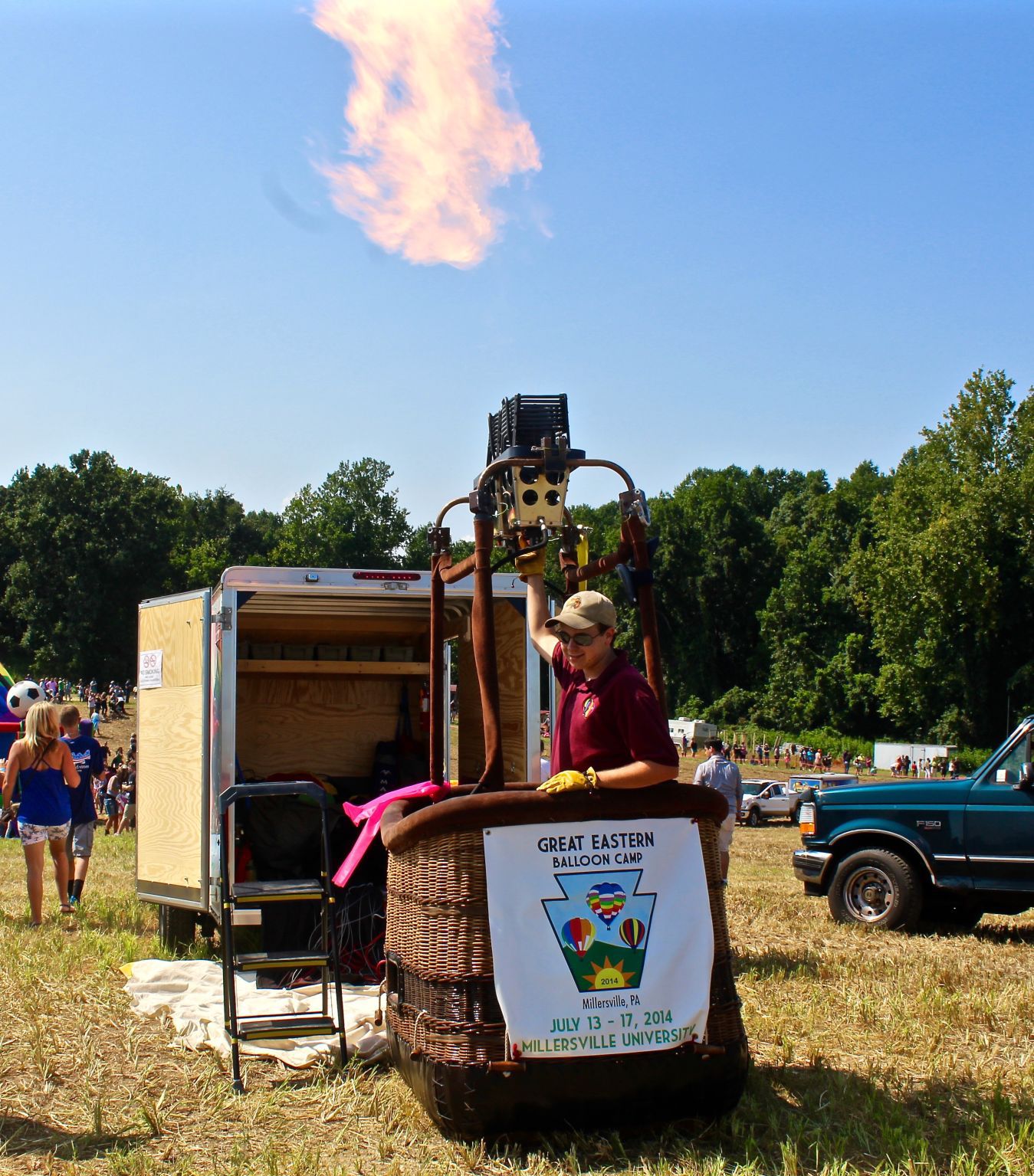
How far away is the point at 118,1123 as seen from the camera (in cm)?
468

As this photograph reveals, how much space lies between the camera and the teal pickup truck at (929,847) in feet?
31.5

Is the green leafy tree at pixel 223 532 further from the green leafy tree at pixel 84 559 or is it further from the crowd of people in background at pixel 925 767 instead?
the crowd of people in background at pixel 925 767

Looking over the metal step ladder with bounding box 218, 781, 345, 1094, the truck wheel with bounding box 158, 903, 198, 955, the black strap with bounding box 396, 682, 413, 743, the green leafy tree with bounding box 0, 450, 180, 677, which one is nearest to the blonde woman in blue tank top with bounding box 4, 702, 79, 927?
the truck wheel with bounding box 158, 903, 198, 955

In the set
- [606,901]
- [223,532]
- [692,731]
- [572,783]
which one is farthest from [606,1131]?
[223,532]

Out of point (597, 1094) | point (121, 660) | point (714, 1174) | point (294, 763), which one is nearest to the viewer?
point (714, 1174)

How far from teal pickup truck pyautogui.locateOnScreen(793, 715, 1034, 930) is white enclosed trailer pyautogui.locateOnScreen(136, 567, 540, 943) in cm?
330

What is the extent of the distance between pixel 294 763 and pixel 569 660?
5.66 m

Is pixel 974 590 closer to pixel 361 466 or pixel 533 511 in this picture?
pixel 361 466

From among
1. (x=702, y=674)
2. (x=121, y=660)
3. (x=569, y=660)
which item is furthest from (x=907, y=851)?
(x=702, y=674)

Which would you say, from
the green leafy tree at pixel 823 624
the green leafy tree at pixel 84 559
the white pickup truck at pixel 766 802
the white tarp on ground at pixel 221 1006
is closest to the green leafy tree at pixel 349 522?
the green leafy tree at pixel 84 559

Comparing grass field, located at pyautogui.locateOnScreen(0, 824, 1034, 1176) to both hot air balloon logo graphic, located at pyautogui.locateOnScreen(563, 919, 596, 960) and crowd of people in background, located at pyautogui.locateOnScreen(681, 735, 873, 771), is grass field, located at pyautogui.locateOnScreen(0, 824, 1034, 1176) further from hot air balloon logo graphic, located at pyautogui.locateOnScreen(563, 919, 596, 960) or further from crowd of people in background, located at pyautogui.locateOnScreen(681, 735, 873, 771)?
crowd of people in background, located at pyautogui.locateOnScreen(681, 735, 873, 771)

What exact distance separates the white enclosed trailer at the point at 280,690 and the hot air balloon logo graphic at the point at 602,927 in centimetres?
162

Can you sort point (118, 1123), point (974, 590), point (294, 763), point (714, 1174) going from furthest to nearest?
1. point (974, 590)
2. point (294, 763)
3. point (118, 1123)
4. point (714, 1174)

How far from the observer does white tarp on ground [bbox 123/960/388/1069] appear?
5.61m
